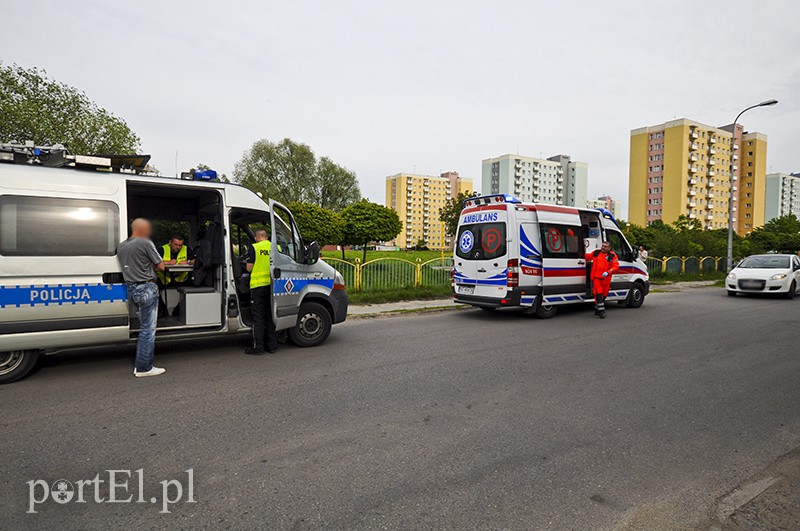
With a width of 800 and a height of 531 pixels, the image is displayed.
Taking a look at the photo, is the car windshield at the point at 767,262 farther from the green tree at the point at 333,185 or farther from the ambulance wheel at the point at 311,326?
the green tree at the point at 333,185

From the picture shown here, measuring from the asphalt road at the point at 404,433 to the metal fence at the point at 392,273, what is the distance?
20.7 ft

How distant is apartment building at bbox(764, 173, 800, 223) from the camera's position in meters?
114

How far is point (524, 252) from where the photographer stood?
973 centimetres

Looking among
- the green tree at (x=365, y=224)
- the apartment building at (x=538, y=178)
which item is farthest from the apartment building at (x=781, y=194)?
the green tree at (x=365, y=224)

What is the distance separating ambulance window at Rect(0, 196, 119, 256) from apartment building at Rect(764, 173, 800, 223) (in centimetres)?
14397

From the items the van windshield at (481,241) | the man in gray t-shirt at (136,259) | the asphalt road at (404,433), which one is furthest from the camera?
the van windshield at (481,241)

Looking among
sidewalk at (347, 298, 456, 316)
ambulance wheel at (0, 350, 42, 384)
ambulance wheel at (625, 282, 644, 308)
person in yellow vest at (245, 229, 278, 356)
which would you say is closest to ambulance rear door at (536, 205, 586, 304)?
ambulance wheel at (625, 282, 644, 308)

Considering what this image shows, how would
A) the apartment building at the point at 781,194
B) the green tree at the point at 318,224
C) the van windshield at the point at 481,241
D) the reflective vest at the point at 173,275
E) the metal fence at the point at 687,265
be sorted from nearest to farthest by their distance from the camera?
the reflective vest at the point at 173,275, the van windshield at the point at 481,241, the metal fence at the point at 687,265, the green tree at the point at 318,224, the apartment building at the point at 781,194

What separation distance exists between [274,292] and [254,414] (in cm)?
250

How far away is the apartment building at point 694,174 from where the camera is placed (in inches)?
3445

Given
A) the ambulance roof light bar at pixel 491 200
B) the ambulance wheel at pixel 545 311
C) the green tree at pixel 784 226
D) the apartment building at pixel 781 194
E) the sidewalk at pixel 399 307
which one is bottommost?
the sidewalk at pixel 399 307

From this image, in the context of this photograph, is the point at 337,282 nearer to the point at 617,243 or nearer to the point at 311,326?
the point at 311,326

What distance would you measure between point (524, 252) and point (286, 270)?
5.20 metres

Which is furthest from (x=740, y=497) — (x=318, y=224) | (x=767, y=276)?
(x=318, y=224)
